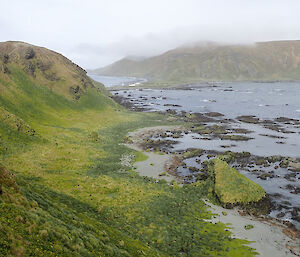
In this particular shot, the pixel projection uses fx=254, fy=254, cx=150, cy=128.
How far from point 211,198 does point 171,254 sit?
19.9m

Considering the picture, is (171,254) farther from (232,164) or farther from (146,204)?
(232,164)

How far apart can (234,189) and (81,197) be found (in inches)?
1126

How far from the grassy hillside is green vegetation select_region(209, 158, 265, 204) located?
141 inches

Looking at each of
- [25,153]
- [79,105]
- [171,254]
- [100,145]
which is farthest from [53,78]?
[171,254]

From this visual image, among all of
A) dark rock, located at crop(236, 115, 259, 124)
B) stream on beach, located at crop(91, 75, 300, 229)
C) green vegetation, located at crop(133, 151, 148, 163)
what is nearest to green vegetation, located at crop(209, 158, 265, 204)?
stream on beach, located at crop(91, 75, 300, 229)

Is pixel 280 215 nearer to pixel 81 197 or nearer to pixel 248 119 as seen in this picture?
pixel 81 197

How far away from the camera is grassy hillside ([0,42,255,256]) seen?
888 inches

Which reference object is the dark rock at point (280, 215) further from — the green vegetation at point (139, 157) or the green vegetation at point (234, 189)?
the green vegetation at point (139, 157)

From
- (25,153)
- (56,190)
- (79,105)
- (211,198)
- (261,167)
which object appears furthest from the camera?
(79,105)

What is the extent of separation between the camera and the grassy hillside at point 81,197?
74.0 feet

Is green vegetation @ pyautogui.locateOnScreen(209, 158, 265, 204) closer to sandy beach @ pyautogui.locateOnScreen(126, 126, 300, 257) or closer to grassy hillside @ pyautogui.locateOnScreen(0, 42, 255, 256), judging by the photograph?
sandy beach @ pyautogui.locateOnScreen(126, 126, 300, 257)

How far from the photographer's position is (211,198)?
163ft

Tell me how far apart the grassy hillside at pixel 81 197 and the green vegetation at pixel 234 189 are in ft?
11.7

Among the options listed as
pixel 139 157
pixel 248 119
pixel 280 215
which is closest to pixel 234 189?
pixel 280 215
